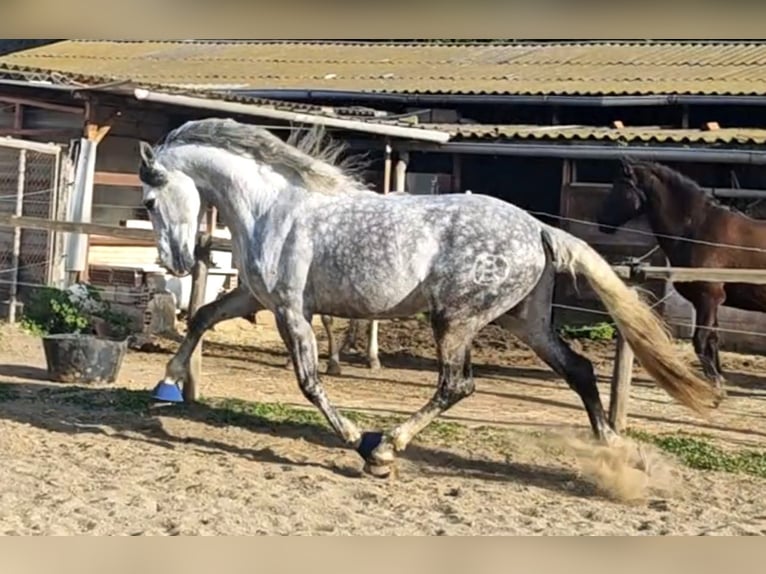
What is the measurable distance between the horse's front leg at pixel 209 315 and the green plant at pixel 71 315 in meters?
4.18

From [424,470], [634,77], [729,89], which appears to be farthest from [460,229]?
[634,77]

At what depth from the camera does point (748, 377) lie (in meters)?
11.4

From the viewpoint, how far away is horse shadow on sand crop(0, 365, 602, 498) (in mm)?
Answer: 6051

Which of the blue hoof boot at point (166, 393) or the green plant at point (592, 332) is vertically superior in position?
the green plant at point (592, 332)

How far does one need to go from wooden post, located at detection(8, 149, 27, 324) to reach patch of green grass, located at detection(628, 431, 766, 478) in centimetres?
702

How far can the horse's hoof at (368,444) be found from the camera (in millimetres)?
5820

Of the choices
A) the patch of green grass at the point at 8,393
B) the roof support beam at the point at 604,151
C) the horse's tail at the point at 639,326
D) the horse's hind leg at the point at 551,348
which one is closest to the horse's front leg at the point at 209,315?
the patch of green grass at the point at 8,393


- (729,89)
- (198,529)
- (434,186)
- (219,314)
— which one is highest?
(729,89)

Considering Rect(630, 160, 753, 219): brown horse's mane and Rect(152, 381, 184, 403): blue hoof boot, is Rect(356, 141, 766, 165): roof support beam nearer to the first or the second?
Rect(630, 160, 753, 219): brown horse's mane

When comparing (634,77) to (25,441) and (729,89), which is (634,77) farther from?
(25,441)

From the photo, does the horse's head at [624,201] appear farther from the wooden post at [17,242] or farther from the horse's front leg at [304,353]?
the wooden post at [17,242]

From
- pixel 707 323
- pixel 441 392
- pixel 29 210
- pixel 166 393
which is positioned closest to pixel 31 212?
pixel 29 210

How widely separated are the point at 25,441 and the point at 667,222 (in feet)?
20.3

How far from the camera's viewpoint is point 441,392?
5969 millimetres
